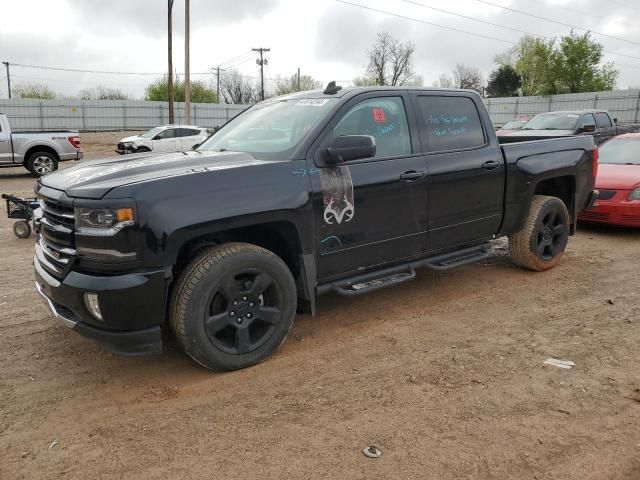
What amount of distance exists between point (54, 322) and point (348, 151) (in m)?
2.84

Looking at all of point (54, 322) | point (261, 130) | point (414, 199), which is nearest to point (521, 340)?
point (414, 199)

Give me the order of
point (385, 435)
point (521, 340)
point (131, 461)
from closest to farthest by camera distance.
Result: 1. point (131, 461)
2. point (385, 435)
3. point (521, 340)

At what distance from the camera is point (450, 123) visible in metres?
4.99

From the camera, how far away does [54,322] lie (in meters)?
4.59

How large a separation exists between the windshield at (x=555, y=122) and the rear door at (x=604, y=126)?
88 centimetres

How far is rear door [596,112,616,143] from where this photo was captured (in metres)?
15.1

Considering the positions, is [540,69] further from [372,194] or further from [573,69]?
[372,194]

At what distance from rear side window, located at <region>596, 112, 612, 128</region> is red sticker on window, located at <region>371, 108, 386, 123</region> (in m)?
13.2

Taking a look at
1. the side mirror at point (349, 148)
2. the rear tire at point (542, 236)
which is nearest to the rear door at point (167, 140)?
the rear tire at point (542, 236)

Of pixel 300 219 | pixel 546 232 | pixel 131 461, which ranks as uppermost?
pixel 300 219

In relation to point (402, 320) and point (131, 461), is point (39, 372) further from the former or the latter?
point (402, 320)

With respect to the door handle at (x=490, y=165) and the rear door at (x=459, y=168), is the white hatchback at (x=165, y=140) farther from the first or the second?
the door handle at (x=490, y=165)

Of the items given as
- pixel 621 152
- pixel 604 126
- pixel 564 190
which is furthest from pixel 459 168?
pixel 604 126

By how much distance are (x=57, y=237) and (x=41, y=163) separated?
1400 centimetres
